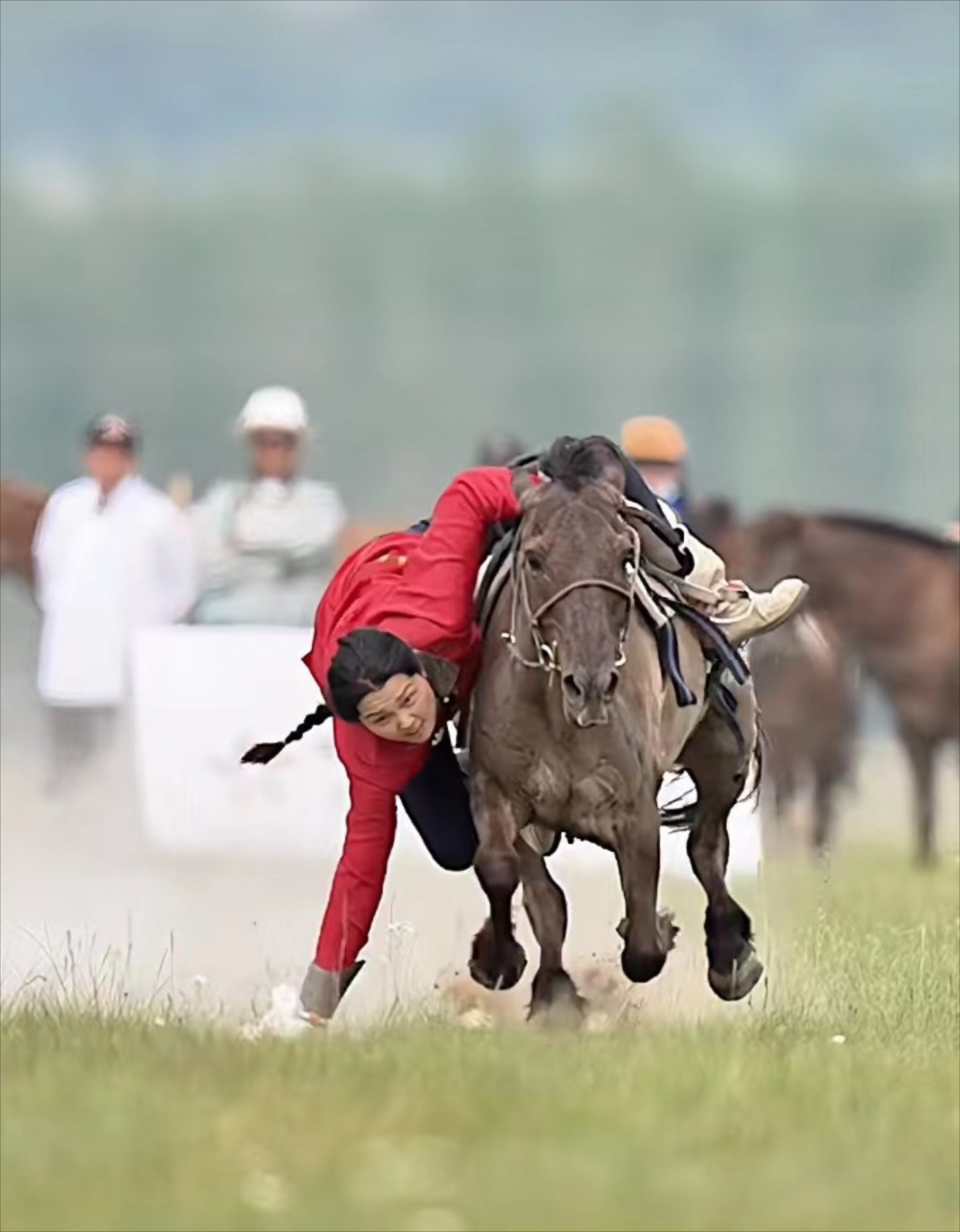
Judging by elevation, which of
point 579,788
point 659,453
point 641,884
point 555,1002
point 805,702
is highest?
point 659,453

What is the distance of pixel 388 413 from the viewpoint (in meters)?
19.9

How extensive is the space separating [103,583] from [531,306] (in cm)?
734

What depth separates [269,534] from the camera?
42.8 feet

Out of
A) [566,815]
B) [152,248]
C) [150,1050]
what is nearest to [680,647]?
[566,815]

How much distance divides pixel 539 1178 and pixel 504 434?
1293 cm

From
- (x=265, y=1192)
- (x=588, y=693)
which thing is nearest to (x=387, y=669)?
(x=588, y=693)

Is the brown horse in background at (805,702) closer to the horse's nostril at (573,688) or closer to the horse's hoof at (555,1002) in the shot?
the horse's hoof at (555,1002)

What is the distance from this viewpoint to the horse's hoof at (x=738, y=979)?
914 cm

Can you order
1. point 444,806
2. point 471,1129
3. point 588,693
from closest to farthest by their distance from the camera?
1. point 471,1129
2. point 588,693
3. point 444,806

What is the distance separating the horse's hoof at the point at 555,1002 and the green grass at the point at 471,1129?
10.1 inches

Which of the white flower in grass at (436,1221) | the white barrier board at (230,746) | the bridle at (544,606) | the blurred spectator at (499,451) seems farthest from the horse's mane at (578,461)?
the blurred spectator at (499,451)

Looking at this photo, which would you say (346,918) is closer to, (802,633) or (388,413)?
(802,633)

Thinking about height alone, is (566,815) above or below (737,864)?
above

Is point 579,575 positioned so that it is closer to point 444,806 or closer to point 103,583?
point 444,806
